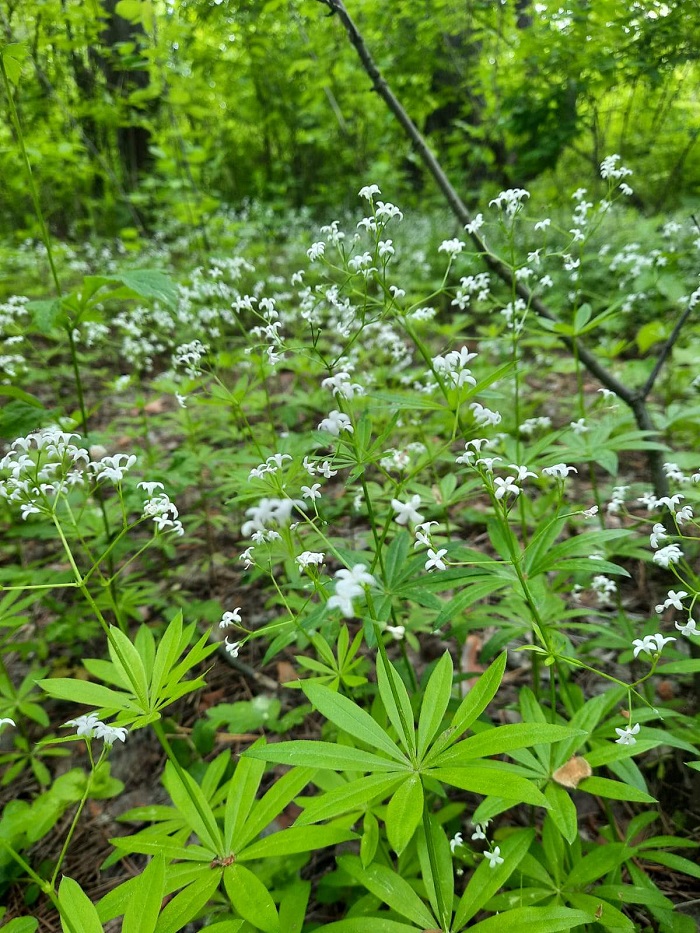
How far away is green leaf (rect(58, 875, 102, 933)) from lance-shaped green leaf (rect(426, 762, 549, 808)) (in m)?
0.98

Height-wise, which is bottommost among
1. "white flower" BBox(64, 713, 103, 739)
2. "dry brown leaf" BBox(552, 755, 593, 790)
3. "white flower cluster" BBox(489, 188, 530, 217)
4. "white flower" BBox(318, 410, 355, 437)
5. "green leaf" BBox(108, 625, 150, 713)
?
"dry brown leaf" BBox(552, 755, 593, 790)

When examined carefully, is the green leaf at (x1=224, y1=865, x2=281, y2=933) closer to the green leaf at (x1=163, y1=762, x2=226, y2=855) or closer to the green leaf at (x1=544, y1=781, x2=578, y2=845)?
the green leaf at (x1=163, y1=762, x2=226, y2=855)

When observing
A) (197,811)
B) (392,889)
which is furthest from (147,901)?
(392,889)


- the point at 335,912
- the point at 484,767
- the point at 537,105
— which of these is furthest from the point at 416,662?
the point at 537,105

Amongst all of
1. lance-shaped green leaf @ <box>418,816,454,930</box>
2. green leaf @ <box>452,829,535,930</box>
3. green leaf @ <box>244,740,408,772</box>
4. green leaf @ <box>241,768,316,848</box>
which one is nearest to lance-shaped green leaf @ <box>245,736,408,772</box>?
green leaf @ <box>244,740,408,772</box>

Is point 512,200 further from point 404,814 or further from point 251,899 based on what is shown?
point 251,899

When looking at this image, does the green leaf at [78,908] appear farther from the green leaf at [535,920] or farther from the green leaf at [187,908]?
the green leaf at [535,920]

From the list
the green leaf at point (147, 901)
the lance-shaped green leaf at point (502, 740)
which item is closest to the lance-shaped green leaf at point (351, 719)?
the lance-shaped green leaf at point (502, 740)

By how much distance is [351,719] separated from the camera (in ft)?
4.80

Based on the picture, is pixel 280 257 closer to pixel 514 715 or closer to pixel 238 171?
pixel 238 171

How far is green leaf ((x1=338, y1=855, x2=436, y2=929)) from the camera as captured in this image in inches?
59.1

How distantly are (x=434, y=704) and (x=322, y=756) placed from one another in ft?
1.14

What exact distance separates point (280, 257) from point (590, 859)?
9477mm

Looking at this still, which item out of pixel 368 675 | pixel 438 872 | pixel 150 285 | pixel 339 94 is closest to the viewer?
pixel 438 872
